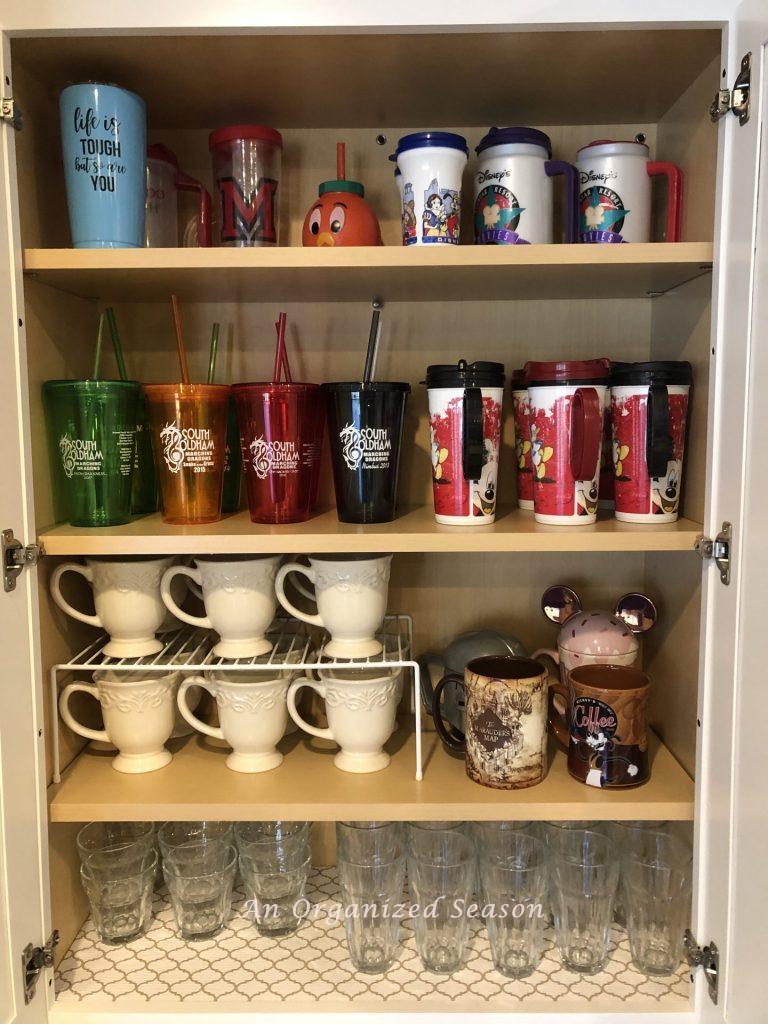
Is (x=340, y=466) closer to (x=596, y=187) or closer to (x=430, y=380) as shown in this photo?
(x=430, y=380)

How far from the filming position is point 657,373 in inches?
41.3

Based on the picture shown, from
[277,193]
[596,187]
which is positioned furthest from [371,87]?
[596,187]

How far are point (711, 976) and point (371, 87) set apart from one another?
121 cm

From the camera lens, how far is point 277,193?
1.16 meters

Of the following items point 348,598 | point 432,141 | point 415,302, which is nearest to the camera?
point 432,141

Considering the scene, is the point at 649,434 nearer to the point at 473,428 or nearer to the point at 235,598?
the point at 473,428

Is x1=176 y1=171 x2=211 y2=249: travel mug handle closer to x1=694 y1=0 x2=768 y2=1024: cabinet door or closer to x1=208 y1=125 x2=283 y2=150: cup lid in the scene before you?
x1=208 y1=125 x2=283 y2=150: cup lid

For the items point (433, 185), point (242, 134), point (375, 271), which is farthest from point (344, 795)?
point (242, 134)

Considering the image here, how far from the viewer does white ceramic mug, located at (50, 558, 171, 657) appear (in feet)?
3.67

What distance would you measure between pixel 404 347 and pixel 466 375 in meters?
A: 0.26

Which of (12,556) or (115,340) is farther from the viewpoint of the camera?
(115,340)

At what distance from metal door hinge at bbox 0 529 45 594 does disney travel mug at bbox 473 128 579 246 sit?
0.69m

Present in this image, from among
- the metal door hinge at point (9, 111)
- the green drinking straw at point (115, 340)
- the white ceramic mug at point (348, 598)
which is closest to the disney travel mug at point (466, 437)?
the white ceramic mug at point (348, 598)

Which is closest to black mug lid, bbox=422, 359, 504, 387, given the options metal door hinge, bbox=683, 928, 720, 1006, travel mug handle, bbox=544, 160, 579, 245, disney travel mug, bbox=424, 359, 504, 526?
disney travel mug, bbox=424, 359, 504, 526
